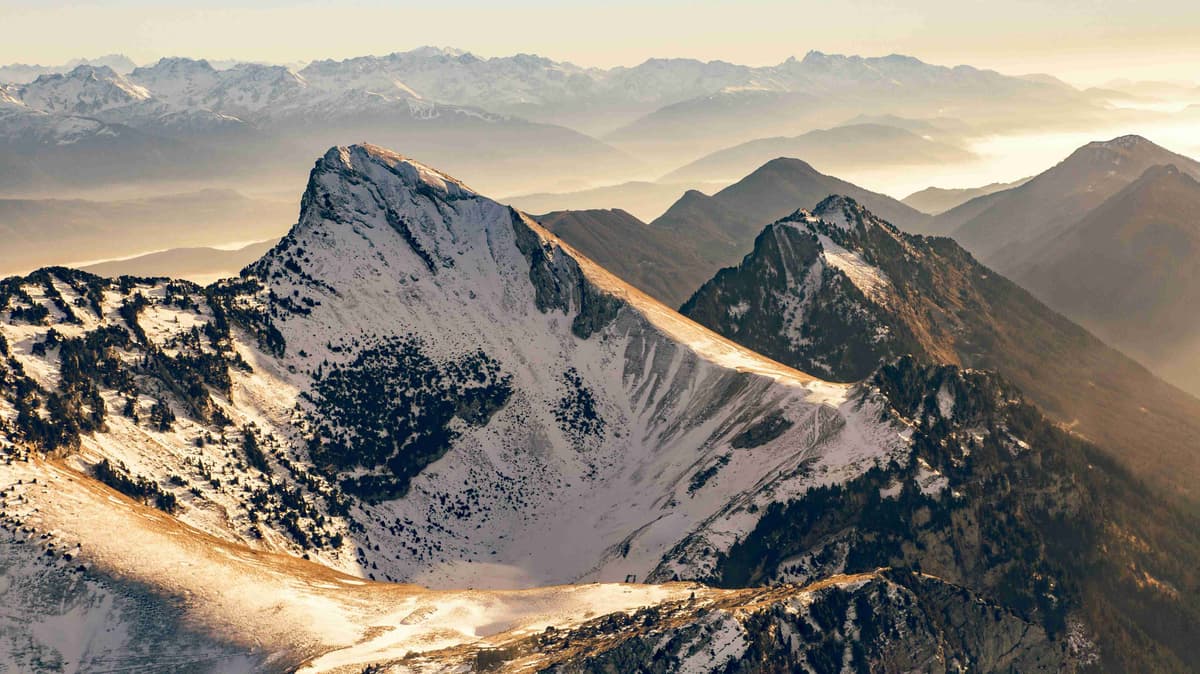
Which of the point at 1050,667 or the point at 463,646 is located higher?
the point at 463,646

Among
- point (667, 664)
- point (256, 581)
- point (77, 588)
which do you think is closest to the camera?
point (667, 664)

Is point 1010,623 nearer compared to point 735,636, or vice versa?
point 735,636

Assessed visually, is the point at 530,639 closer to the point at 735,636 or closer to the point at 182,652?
the point at 735,636

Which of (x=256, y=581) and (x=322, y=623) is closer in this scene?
(x=322, y=623)

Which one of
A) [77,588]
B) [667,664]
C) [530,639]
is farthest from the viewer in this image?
[77,588]

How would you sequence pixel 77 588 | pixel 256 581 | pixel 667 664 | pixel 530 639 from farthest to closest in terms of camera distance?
pixel 256 581 → pixel 77 588 → pixel 530 639 → pixel 667 664

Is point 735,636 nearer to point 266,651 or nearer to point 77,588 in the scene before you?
point 266,651

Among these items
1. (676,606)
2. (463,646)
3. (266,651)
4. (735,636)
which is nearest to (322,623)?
(266,651)

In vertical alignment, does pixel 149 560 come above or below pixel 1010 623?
above

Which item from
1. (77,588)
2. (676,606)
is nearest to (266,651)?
(77,588)
